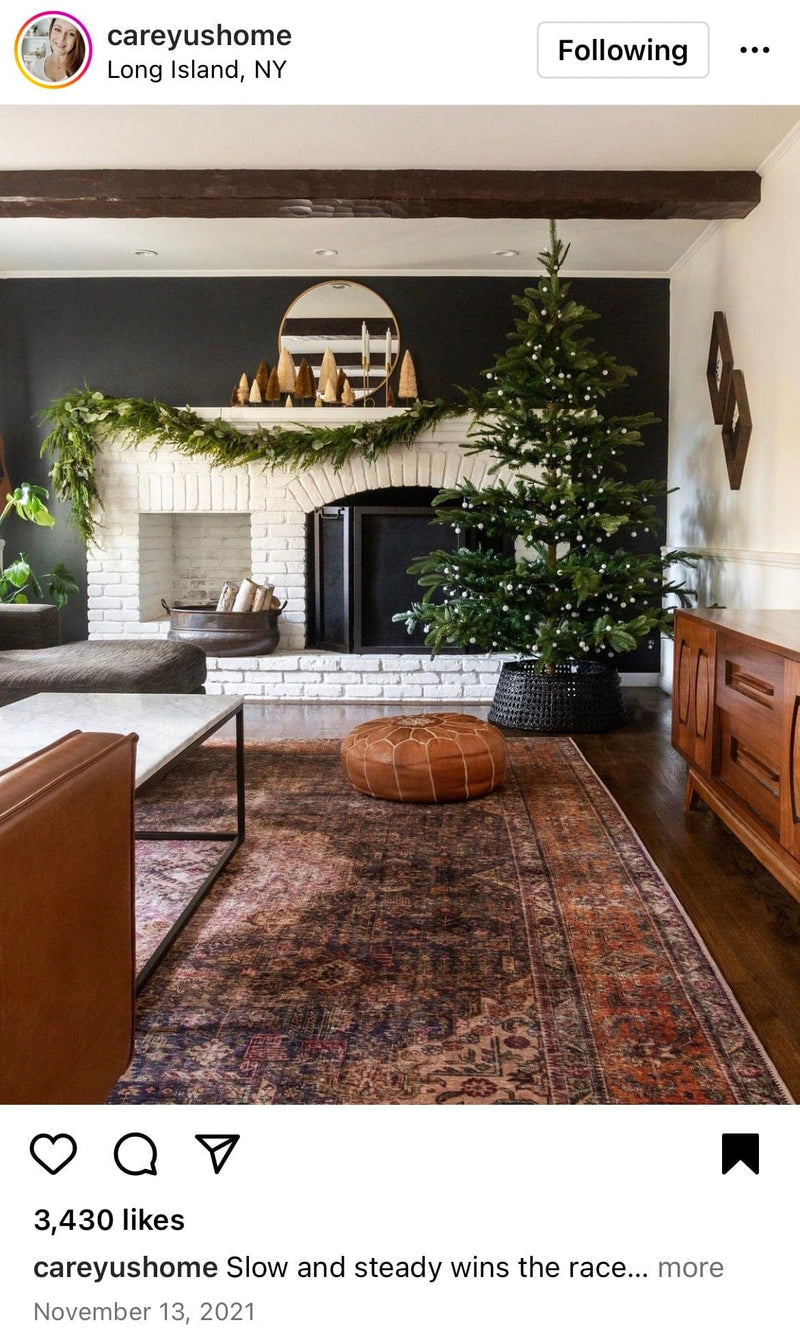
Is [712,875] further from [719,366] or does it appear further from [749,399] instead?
[719,366]

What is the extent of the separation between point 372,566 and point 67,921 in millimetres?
4845

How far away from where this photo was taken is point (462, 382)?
19.6 ft

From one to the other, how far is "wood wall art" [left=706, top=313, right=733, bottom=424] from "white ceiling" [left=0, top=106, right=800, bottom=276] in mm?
552

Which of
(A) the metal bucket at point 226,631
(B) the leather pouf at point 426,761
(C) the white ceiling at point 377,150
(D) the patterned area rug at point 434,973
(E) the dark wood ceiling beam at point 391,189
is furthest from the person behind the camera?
(A) the metal bucket at point 226,631

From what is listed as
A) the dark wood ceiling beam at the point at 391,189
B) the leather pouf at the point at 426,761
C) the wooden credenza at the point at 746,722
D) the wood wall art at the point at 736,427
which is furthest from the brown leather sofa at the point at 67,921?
the wood wall art at the point at 736,427

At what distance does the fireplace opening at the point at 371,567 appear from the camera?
5914 millimetres

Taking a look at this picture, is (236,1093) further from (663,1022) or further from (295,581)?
(295,581)

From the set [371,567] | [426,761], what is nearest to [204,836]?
[426,761]
